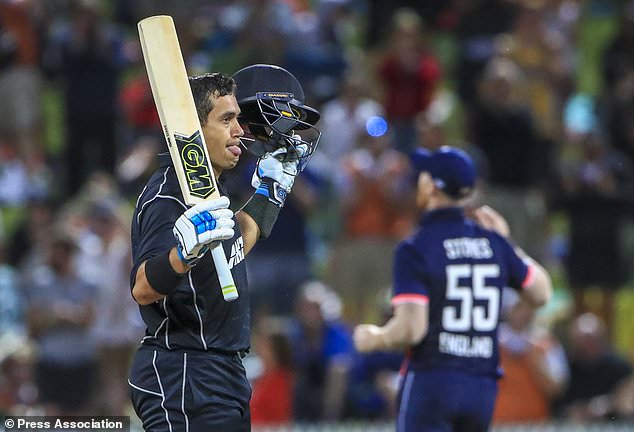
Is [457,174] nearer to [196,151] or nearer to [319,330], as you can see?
[196,151]

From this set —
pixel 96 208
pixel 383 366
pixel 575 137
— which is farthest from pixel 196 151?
pixel 575 137

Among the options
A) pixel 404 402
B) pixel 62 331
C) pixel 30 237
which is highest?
pixel 30 237

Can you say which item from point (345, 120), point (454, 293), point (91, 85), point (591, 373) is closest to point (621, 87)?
point (345, 120)

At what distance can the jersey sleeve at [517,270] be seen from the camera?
6.89 meters

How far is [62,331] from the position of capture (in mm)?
11602

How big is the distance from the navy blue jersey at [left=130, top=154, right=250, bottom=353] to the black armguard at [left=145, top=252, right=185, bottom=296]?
83 mm

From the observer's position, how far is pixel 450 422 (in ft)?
21.9

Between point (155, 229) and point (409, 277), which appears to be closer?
point (155, 229)

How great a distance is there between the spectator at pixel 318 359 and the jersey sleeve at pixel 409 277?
3.80 metres

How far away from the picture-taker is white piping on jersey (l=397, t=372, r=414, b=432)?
6.70 meters

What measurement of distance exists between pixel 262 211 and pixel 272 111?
1.36ft

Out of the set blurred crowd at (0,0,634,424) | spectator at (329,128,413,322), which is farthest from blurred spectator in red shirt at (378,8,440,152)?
spectator at (329,128,413,322)

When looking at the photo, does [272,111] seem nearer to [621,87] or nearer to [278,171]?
[278,171]

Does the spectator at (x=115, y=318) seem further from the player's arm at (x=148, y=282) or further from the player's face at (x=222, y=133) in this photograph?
the player's arm at (x=148, y=282)
